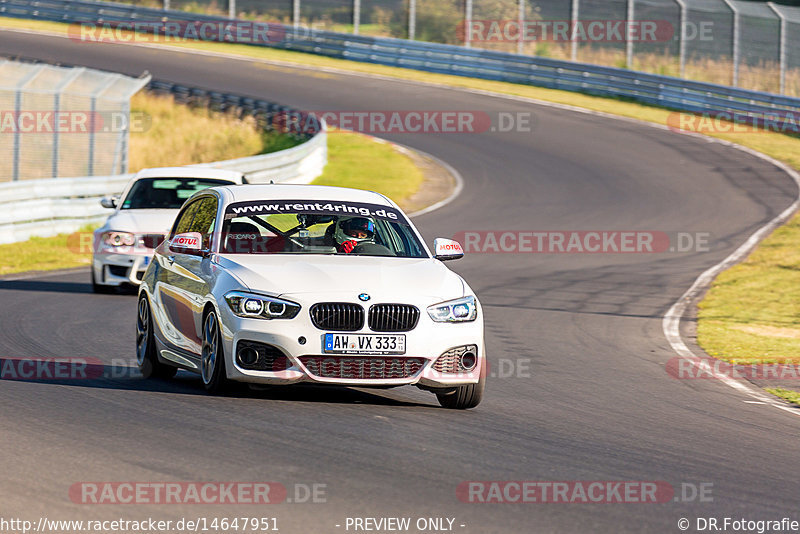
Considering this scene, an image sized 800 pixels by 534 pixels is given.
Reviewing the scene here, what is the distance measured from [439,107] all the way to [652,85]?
7.22m

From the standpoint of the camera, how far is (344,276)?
849cm

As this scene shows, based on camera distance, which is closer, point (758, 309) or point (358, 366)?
point (358, 366)

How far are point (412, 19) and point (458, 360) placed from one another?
40.4m

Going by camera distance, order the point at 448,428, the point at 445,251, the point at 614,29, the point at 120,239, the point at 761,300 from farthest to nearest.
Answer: the point at 614,29 → the point at 761,300 → the point at 120,239 → the point at 445,251 → the point at 448,428

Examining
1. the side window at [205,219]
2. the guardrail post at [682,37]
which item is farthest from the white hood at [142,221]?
the guardrail post at [682,37]

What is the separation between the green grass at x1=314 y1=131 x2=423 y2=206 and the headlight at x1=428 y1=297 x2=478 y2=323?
1874cm

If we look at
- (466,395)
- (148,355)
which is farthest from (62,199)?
(466,395)

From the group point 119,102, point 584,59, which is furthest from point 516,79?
point 119,102

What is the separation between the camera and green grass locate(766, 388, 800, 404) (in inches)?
412

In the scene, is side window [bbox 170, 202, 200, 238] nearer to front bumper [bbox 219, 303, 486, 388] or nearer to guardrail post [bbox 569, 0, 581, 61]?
front bumper [bbox 219, 303, 486, 388]

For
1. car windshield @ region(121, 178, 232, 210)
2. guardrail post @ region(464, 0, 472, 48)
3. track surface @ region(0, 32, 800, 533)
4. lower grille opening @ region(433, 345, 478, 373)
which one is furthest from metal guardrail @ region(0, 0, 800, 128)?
lower grille opening @ region(433, 345, 478, 373)

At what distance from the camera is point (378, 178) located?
30000 millimetres

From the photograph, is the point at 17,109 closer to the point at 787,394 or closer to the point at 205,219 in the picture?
the point at 205,219

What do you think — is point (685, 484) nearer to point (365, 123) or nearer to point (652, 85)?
point (365, 123)
